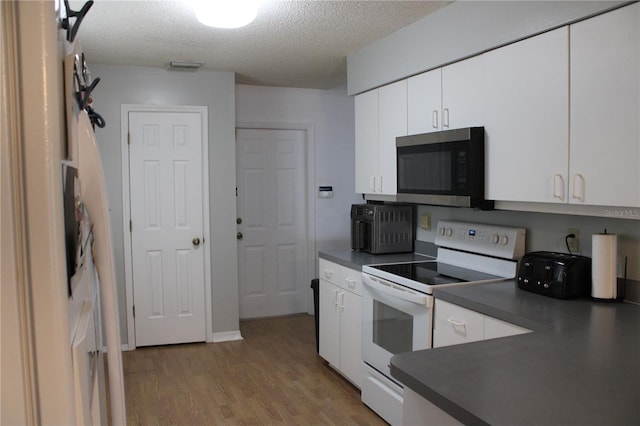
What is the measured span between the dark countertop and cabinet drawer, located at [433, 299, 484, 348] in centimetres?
16

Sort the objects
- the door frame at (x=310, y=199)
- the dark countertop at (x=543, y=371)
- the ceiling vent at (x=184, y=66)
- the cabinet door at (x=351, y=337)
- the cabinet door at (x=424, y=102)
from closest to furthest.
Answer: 1. the dark countertop at (x=543, y=371)
2. the cabinet door at (x=424, y=102)
3. the cabinet door at (x=351, y=337)
4. the ceiling vent at (x=184, y=66)
5. the door frame at (x=310, y=199)

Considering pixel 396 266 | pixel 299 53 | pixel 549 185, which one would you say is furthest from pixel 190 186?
pixel 549 185

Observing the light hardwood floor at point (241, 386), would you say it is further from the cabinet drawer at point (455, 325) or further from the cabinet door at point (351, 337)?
the cabinet drawer at point (455, 325)

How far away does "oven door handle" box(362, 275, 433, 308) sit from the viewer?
2.61 metres

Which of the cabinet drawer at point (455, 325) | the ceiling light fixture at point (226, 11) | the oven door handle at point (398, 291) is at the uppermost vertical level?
the ceiling light fixture at point (226, 11)

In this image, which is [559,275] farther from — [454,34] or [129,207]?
[129,207]

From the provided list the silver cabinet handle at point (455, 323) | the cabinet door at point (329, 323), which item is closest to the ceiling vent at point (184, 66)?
the cabinet door at point (329, 323)

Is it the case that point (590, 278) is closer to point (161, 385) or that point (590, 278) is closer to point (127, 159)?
point (161, 385)

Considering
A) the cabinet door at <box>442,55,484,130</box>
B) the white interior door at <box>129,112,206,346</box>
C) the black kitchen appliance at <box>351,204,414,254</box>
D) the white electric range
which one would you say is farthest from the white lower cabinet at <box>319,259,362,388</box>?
the white interior door at <box>129,112,206,346</box>

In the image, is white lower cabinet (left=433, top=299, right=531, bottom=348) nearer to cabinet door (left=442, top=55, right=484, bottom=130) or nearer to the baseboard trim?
cabinet door (left=442, top=55, right=484, bottom=130)

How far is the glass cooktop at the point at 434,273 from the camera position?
2.78 metres

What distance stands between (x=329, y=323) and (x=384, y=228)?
0.80m

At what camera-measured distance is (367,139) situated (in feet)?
12.6

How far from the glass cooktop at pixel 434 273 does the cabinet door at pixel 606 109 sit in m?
0.78
